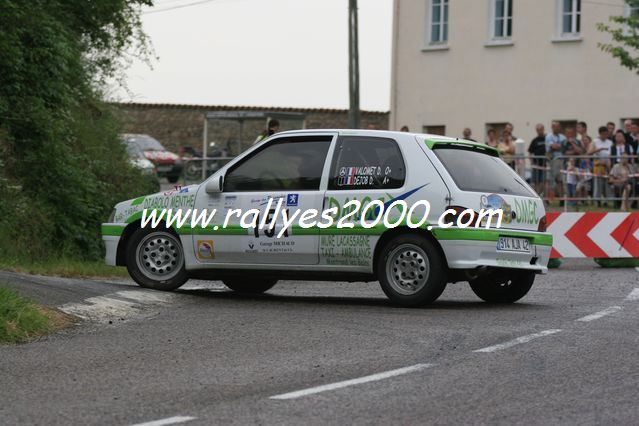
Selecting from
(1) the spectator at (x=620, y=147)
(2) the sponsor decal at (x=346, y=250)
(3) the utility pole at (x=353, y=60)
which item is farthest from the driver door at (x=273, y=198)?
(3) the utility pole at (x=353, y=60)

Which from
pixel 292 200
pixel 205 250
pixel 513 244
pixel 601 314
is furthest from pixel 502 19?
pixel 601 314

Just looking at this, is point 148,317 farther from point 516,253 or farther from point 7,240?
point 7,240

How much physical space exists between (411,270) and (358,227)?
0.66 m

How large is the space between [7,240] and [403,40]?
30.4 meters

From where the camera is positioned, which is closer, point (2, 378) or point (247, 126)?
point (2, 378)

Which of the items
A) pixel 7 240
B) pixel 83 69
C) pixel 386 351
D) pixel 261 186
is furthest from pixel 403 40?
pixel 386 351

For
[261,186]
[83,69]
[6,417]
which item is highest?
[83,69]

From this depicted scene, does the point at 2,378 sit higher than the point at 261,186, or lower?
lower

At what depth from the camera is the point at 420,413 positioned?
7742 millimetres

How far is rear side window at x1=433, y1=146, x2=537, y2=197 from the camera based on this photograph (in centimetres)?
1374

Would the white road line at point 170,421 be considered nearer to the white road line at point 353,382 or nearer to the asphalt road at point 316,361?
the asphalt road at point 316,361

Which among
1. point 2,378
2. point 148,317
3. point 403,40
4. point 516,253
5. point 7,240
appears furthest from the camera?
point 403,40

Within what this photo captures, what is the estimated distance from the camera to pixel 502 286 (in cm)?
1479

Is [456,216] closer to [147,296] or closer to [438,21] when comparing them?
[147,296]
